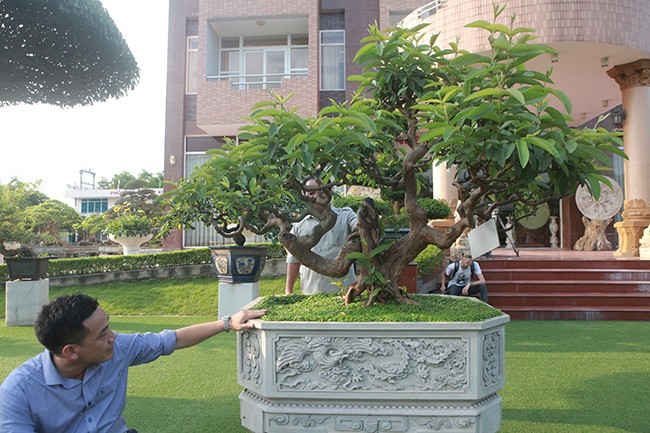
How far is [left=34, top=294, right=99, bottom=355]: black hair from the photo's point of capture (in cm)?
144

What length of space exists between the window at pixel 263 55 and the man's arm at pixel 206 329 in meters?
11.3

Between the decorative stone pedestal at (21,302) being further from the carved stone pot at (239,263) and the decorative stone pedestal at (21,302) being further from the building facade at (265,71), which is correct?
the building facade at (265,71)

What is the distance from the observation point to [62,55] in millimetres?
10906

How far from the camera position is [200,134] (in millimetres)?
12672

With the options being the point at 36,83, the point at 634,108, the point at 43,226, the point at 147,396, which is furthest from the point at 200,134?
the point at 43,226

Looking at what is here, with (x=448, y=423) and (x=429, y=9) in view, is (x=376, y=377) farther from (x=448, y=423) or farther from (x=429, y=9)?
(x=429, y=9)

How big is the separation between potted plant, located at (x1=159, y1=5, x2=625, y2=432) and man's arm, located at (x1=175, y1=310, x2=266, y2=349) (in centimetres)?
8

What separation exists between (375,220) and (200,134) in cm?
1075

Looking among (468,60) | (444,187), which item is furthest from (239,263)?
(468,60)

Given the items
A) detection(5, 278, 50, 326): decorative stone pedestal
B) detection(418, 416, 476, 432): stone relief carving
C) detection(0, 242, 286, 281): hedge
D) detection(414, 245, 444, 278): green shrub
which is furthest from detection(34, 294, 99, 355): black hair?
detection(0, 242, 286, 281): hedge

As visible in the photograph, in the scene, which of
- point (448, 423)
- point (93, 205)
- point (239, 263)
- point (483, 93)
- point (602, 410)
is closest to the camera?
point (483, 93)

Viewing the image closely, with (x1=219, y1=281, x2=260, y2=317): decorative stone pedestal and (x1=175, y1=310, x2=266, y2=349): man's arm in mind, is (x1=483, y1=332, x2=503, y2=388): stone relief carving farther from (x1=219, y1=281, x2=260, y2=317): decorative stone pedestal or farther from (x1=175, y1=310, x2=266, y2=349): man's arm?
(x1=219, y1=281, x2=260, y2=317): decorative stone pedestal

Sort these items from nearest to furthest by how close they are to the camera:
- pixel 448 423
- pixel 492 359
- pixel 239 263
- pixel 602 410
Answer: pixel 448 423 < pixel 492 359 < pixel 602 410 < pixel 239 263

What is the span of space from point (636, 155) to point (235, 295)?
6955mm
